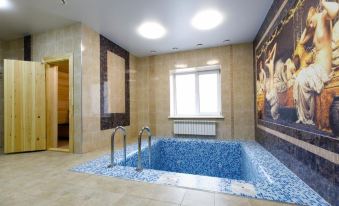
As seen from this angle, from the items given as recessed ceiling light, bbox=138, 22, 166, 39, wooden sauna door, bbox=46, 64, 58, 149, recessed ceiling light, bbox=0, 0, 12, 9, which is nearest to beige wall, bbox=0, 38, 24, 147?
wooden sauna door, bbox=46, 64, 58, 149

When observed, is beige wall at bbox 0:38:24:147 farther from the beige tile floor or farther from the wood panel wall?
the beige tile floor

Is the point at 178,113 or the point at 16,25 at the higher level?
the point at 16,25

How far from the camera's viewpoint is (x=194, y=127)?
3943mm

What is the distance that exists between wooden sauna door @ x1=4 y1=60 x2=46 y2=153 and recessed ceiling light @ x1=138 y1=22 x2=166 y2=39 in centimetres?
194

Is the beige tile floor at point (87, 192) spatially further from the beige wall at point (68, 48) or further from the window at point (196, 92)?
the window at point (196, 92)

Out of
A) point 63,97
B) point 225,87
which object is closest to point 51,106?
point 63,97

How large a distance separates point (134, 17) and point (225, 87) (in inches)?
93.6

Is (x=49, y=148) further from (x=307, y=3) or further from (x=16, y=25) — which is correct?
(x=307, y=3)

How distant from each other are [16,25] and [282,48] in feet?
13.4

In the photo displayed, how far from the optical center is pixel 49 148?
3.12m

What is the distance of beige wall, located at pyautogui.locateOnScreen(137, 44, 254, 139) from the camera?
11.9ft

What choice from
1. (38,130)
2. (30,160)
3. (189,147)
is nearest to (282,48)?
(189,147)

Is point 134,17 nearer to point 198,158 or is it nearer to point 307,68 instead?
point 307,68

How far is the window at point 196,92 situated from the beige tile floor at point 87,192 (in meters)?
2.69
